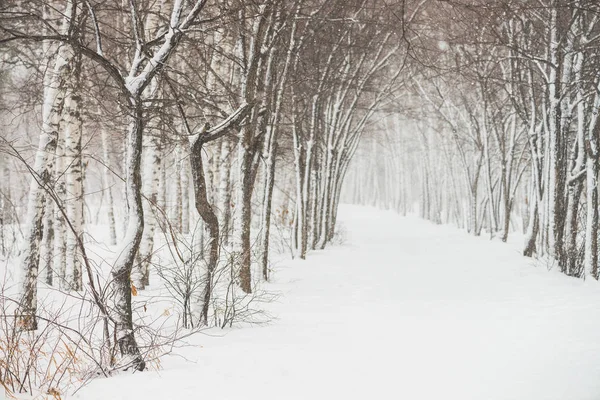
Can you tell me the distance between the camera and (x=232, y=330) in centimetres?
525

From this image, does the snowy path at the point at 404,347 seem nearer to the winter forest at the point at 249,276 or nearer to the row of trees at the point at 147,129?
the winter forest at the point at 249,276

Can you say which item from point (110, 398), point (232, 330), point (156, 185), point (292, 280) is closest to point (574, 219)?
point (292, 280)

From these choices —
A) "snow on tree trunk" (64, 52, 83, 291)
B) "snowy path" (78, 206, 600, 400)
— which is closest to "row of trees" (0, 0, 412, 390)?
"snow on tree trunk" (64, 52, 83, 291)

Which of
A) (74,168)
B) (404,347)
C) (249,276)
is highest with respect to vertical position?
(74,168)

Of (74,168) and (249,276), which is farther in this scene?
(74,168)

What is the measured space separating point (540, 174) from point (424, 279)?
4854 mm

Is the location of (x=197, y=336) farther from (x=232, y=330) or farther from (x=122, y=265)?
(x=122, y=265)

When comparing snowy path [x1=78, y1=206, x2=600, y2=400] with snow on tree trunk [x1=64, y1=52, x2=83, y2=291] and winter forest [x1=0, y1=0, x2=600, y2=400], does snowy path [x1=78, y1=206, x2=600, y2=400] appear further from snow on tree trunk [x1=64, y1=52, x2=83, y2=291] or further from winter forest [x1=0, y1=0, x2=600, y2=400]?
snow on tree trunk [x1=64, y1=52, x2=83, y2=291]

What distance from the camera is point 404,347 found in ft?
14.5

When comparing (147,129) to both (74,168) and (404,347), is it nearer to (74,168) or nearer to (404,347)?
(74,168)

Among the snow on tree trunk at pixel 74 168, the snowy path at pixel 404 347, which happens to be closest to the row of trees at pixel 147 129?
the snow on tree trunk at pixel 74 168

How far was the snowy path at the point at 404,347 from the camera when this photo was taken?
3332mm

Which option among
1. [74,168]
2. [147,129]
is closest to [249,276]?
[147,129]

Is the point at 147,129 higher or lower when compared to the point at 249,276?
higher
